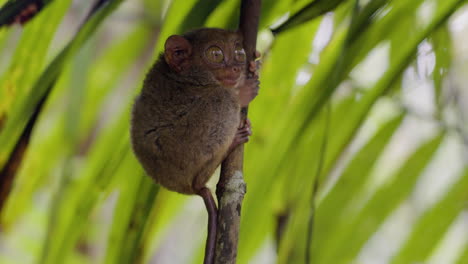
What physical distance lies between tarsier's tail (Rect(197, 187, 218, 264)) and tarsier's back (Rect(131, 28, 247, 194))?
81 millimetres

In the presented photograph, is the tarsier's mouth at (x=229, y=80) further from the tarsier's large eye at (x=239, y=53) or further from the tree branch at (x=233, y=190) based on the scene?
the tree branch at (x=233, y=190)

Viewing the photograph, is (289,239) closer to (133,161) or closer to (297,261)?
(297,261)

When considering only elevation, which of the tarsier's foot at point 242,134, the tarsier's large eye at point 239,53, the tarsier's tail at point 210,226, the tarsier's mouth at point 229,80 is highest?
→ the tarsier's large eye at point 239,53

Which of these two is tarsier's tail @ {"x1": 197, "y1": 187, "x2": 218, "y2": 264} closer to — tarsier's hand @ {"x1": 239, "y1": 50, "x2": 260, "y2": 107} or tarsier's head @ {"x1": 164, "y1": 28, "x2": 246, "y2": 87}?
tarsier's hand @ {"x1": 239, "y1": 50, "x2": 260, "y2": 107}

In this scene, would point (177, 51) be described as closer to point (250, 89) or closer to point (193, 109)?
point (193, 109)

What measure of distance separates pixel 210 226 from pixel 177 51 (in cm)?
81

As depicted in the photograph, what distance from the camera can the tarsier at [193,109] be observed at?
1.78 meters

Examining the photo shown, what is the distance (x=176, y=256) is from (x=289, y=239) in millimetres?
4026

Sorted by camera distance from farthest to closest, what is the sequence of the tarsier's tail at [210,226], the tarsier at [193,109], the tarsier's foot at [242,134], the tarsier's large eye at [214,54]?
the tarsier's large eye at [214,54], the tarsier at [193,109], the tarsier's foot at [242,134], the tarsier's tail at [210,226]

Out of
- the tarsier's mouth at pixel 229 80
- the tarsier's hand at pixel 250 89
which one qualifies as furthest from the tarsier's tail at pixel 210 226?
the tarsier's mouth at pixel 229 80

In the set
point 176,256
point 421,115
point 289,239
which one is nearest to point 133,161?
point 289,239

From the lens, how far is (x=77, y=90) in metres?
1.92

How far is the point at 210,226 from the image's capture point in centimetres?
145

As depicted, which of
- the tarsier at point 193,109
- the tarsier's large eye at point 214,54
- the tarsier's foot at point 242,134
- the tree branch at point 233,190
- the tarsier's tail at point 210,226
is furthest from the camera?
the tarsier's large eye at point 214,54
